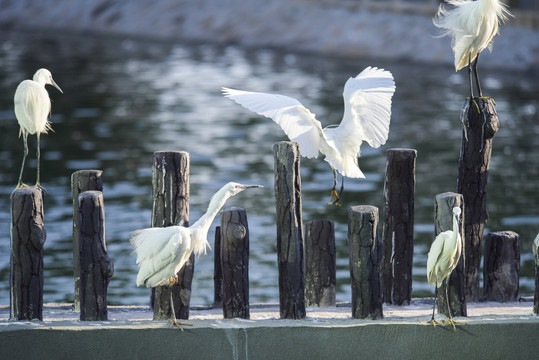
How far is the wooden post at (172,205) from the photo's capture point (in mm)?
6395

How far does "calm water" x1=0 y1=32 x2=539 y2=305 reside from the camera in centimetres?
1190

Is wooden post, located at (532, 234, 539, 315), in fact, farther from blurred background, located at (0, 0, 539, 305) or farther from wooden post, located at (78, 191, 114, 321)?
blurred background, located at (0, 0, 539, 305)

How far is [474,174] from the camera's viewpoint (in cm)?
736

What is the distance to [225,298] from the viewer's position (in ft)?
20.9

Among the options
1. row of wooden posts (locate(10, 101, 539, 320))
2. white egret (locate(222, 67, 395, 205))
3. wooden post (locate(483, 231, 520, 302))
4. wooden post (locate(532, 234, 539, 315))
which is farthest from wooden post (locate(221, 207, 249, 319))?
wooden post (locate(483, 231, 520, 302))

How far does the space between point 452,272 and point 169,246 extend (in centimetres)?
189

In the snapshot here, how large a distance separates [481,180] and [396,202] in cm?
69

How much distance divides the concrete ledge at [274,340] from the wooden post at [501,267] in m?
1.53

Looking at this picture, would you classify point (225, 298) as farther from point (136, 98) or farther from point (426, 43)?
point (426, 43)

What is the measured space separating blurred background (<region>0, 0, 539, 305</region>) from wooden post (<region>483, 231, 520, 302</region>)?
2766 mm

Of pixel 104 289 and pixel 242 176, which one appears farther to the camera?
pixel 242 176

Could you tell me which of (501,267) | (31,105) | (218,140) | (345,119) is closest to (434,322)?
(501,267)

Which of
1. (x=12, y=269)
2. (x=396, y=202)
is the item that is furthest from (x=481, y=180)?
(x=12, y=269)

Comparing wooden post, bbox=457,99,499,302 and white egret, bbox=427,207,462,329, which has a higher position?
wooden post, bbox=457,99,499,302
